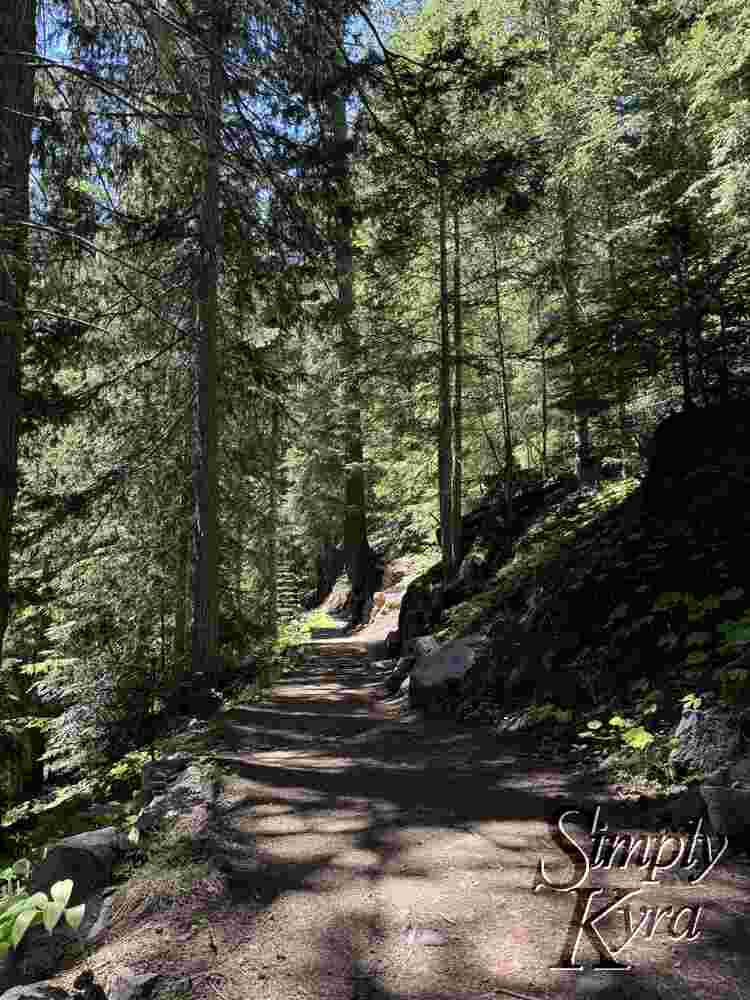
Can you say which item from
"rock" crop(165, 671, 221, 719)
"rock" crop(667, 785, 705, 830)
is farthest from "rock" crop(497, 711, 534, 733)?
"rock" crop(165, 671, 221, 719)

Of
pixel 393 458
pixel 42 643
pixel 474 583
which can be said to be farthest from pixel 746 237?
pixel 42 643

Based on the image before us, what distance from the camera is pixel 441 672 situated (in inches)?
311

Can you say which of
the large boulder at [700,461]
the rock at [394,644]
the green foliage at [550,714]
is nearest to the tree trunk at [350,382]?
the large boulder at [700,461]

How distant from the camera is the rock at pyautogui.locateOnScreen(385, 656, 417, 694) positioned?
31.6 ft

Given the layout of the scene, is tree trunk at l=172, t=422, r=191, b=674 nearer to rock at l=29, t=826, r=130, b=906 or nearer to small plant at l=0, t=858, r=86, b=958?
rock at l=29, t=826, r=130, b=906

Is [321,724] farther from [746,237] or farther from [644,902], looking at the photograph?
[746,237]

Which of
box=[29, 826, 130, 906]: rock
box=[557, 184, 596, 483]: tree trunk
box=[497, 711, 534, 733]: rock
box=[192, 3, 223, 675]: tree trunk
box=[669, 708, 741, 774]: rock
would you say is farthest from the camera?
box=[557, 184, 596, 483]: tree trunk

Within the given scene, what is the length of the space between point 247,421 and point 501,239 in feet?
22.6

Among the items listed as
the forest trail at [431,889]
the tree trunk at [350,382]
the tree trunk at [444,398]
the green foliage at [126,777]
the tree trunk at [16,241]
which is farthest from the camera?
the tree trunk at [444,398]

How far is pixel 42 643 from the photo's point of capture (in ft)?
46.4

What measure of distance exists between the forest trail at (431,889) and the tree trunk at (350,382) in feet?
16.1

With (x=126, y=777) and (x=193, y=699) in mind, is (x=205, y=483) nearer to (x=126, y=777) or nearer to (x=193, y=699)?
(x=193, y=699)

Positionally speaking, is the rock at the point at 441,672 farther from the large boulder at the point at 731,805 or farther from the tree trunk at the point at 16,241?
the tree trunk at the point at 16,241

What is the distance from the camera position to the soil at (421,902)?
2.27 meters
